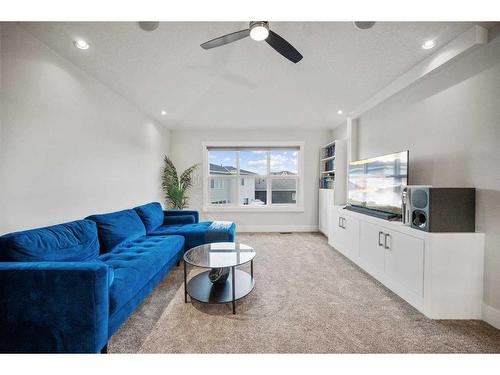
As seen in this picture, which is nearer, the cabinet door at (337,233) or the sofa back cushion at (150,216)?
the sofa back cushion at (150,216)

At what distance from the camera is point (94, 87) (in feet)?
8.30

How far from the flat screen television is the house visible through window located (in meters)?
1.91

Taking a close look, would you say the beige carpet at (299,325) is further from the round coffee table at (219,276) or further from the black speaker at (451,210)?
the black speaker at (451,210)

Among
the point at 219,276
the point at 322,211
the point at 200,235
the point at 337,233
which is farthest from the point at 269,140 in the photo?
the point at 219,276

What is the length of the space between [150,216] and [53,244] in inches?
61.5

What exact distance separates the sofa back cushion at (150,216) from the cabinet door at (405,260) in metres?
3.04

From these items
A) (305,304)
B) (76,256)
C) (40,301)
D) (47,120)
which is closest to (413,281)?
(305,304)

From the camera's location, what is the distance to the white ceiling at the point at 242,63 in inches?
79.4

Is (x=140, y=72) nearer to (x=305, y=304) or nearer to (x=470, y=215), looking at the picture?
(x=305, y=304)

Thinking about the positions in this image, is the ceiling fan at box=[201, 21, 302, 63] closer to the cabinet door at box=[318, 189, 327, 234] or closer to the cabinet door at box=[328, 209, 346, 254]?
the cabinet door at box=[328, 209, 346, 254]

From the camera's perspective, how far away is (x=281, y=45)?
188 cm

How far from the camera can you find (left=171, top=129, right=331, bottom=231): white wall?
4.97m

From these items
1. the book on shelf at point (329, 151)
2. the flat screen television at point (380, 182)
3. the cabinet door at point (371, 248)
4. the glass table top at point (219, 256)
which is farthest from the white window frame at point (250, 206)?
the glass table top at point (219, 256)

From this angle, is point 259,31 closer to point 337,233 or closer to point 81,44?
point 81,44
